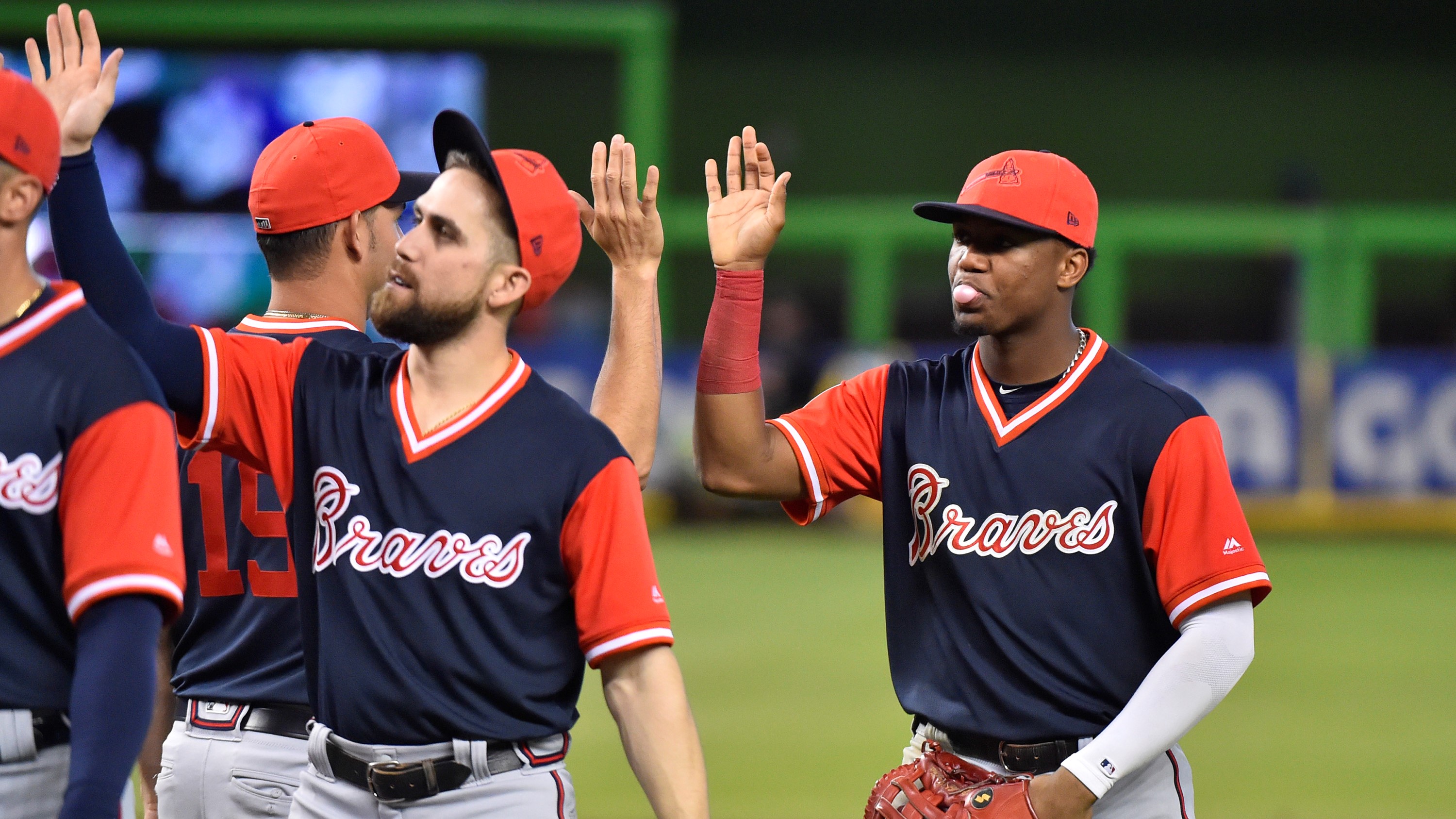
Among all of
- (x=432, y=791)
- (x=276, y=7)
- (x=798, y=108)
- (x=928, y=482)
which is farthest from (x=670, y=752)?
(x=798, y=108)

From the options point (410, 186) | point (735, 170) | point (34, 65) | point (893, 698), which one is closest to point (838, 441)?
point (735, 170)

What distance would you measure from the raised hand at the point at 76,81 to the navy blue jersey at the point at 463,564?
42 cm

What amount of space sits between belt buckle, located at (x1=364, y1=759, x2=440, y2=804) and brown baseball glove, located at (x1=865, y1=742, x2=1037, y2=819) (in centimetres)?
110

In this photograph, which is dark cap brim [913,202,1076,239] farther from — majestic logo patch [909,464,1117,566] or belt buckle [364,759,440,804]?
belt buckle [364,759,440,804]

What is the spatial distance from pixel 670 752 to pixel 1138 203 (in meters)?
20.2

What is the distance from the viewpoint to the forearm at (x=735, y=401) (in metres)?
3.45

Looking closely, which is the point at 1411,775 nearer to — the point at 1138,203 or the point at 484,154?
the point at 484,154

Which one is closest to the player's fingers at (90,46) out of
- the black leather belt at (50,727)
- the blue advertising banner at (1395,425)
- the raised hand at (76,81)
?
the raised hand at (76,81)

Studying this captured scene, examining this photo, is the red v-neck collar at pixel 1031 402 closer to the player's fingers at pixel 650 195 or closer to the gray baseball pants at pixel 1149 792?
the gray baseball pants at pixel 1149 792

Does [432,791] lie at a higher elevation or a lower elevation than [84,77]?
lower

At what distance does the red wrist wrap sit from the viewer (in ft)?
11.3

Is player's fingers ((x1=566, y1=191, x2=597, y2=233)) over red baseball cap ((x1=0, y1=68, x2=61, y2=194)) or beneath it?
beneath

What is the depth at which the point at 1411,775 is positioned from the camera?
6742 millimetres

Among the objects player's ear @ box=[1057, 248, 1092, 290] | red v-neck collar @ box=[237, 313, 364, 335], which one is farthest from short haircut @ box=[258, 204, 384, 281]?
player's ear @ box=[1057, 248, 1092, 290]
